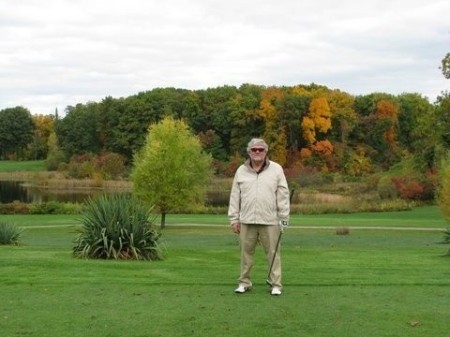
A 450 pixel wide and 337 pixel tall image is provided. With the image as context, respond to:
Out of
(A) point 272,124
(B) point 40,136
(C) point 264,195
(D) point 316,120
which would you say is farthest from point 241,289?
(B) point 40,136

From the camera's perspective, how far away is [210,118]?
10600 centimetres

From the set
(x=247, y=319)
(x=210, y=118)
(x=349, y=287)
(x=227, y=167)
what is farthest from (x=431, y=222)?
(x=210, y=118)

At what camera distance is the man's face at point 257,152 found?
8969 millimetres

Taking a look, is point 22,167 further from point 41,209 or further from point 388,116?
point 41,209

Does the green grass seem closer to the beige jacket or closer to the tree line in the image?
the tree line

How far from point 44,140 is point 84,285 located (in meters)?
143

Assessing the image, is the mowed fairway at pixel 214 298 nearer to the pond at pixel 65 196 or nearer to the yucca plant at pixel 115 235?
the yucca plant at pixel 115 235

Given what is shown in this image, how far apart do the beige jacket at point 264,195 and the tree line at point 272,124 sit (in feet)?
262

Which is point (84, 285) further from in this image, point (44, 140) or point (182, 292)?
point (44, 140)

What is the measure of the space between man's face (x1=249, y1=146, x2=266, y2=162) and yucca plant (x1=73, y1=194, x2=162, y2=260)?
486cm

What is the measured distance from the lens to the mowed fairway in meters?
7.14

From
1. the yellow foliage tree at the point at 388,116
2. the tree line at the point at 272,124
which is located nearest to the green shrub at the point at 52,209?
the tree line at the point at 272,124

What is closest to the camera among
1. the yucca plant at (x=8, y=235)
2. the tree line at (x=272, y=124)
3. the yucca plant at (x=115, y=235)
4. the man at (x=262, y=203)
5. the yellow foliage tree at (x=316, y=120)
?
the man at (x=262, y=203)

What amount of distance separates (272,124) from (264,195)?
88.1 meters
